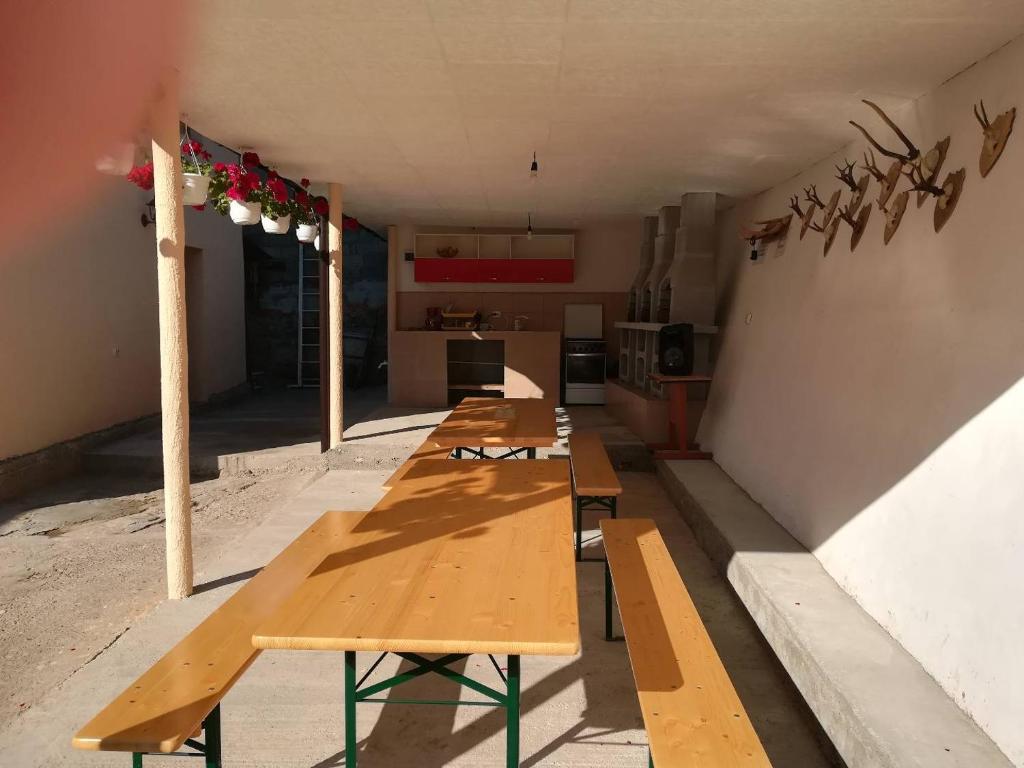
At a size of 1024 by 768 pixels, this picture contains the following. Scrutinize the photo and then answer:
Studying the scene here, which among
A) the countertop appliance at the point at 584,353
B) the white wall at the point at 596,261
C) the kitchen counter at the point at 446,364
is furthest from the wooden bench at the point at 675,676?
the white wall at the point at 596,261

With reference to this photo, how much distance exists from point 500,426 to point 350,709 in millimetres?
2732

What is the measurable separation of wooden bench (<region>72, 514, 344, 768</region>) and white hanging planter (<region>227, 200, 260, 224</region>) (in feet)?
9.73

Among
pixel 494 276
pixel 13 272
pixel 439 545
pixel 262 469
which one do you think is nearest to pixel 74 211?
pixel 13 272

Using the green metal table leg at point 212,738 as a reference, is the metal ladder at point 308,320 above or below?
above

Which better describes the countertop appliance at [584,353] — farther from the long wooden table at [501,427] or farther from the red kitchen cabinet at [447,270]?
the long wooden table at [501,427]

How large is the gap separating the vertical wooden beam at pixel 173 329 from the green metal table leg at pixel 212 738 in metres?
1.97

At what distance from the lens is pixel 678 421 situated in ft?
22.7

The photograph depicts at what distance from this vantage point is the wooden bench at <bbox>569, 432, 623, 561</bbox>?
14.1ft

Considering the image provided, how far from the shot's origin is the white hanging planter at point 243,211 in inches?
194

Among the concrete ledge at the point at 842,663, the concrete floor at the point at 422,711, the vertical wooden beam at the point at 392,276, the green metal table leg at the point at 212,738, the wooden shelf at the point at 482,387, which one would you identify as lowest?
the concrete floor at the point at 422,711

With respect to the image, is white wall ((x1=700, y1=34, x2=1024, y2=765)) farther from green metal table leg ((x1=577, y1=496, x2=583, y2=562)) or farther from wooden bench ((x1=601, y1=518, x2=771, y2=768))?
green metal table leg ((x1=577, y1=496, x2=583, y2=562))

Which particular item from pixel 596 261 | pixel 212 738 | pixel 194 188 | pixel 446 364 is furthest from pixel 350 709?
pixel 596 261

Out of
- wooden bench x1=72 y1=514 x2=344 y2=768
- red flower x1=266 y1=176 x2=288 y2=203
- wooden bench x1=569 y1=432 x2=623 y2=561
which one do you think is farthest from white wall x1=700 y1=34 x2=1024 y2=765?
red flower x1=266 y1=176 x2=288 y2=203

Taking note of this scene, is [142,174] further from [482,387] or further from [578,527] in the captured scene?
[482,387]
